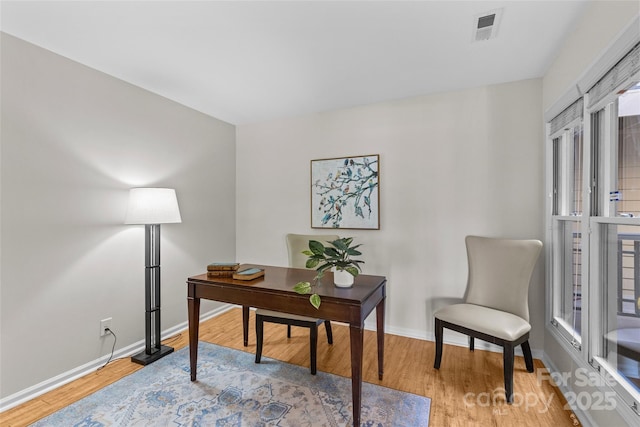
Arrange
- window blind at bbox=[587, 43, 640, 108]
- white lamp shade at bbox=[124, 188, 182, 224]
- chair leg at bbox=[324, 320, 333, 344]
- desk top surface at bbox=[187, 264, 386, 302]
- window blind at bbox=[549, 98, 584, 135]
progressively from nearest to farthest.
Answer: window blind at bbox=[587, 43, 640, 108], desk top surface at bbox=[187, 264, 386, 302], window blind at bbox=[549, 98, 584, 135], white lamp shade at bbox=[124, 188, 182, 224], chair leg at bbox=[324, 320, 333, 344]

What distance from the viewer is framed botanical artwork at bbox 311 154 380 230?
3.03m

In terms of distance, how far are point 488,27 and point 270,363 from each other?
289 cm

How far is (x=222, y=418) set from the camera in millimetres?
1740

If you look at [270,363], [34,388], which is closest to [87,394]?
[34,388]

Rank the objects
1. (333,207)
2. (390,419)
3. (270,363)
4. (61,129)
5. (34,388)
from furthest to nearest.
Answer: (333,207)
(270,363)
(61,129)
(34,388)
(390,419)

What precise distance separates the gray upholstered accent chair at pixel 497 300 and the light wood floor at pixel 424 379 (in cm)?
13

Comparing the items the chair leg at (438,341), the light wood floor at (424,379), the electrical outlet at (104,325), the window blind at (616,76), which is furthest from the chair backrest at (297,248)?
the window blind at (616,76)

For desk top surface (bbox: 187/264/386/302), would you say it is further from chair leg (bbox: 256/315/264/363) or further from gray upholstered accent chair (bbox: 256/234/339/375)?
chair leg (bbox: 256/315/264/363)

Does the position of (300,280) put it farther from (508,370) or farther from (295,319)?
(508,370)

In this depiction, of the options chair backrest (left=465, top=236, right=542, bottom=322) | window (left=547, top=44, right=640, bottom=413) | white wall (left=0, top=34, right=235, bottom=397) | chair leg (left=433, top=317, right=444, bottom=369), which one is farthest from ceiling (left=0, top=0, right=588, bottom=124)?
chair leg (left=433, top=317, right=444, bottom=369)

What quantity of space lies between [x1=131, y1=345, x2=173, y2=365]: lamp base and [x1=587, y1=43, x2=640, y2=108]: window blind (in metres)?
3.54

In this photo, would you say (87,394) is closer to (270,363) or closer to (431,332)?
(270,363)

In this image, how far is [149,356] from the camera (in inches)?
94.8

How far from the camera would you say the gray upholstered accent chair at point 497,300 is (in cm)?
193
